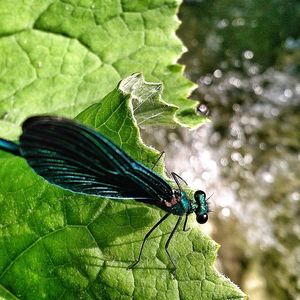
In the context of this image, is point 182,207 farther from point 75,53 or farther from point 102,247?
point 75,53

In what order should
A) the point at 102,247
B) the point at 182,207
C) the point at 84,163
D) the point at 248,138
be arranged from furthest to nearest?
the point at 248,138, the point at 182,207, the point at 102,247, the point at 84,163

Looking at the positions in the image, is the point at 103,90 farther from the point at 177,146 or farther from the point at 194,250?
the point at 177,146

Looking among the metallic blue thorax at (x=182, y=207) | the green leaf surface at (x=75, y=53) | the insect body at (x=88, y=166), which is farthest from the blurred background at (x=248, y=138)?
the insect body at (x=88, y=166)

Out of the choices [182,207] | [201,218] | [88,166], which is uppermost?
[88,166]

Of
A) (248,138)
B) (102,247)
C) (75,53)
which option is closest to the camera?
(102,247)

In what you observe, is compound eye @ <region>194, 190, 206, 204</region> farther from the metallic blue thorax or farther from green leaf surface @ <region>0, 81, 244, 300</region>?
green leaf surface @ <region>0, 81, 244, 300</region>

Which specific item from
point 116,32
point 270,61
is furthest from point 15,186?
point 270,61

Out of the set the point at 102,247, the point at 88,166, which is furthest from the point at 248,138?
the point at 88,166
